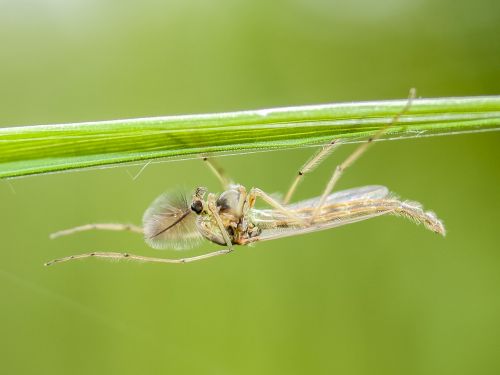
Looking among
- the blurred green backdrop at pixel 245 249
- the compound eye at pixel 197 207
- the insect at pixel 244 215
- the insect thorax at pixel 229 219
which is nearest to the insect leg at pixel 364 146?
the insect at pixel 244 215

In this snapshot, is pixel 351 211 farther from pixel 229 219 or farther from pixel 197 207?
pixel 197 207

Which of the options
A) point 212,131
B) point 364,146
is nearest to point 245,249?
point 364,146

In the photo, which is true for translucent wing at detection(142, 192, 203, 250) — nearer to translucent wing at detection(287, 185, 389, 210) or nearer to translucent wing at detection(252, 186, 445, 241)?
translucent wing at detection(252, 186, 445, 241)

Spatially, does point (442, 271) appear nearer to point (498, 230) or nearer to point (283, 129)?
point (498, 230)

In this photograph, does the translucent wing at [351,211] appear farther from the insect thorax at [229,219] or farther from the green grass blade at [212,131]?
the green grass blade at [212,131]

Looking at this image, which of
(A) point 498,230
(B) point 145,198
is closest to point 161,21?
(B) point 145,198

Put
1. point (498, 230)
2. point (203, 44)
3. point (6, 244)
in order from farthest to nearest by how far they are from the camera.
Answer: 1. point (203, 44)
2. point (498, 230)
3. point (6, 244)
